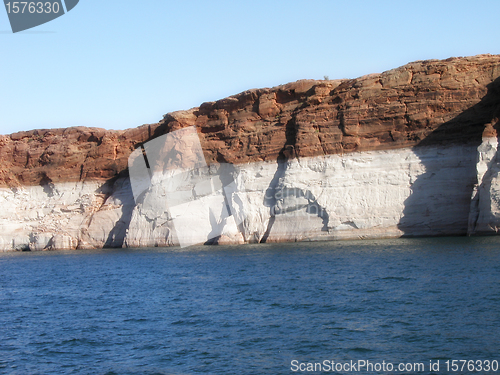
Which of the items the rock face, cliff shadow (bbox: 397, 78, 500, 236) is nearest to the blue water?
cliff shadow (bbox: 397, 78, 500, 236)

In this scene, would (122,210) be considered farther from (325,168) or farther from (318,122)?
(318,122)

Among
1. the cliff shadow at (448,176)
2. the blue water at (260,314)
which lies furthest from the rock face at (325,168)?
the blue water at (260,314)

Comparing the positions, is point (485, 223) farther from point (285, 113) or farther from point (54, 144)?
point (54, 144)

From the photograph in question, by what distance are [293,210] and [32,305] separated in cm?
1849

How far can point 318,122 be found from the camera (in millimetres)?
31734

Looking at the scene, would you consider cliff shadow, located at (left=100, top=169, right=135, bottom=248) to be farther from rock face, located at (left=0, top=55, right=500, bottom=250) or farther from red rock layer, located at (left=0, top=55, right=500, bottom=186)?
red rock layer, located at (left=0, top=55, right=500, bottom=186)

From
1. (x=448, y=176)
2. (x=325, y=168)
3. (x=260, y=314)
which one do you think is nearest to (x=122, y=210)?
(x=325, y=168)

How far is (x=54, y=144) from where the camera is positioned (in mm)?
43969

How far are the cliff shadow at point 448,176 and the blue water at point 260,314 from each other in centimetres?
492

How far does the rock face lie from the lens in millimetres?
27219

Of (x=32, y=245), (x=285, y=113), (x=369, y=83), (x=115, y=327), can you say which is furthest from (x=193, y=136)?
(x=115, y=327)

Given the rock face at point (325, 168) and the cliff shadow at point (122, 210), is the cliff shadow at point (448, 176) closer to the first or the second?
the rock face at point (325, 168)

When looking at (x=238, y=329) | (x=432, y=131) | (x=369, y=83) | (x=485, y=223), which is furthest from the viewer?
(x=369, y=83)

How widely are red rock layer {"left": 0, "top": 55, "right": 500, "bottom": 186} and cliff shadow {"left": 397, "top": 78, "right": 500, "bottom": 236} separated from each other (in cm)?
9
